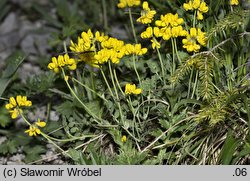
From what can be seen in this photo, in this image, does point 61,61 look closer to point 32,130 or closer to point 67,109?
point 32,130

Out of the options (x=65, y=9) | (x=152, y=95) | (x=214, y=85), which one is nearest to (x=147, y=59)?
(x=152, y=95)

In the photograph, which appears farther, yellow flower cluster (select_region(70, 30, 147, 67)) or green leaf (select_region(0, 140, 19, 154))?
green leaf (select_region(0, 140, 19, 154))

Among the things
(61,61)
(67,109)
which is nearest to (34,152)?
(67,109)

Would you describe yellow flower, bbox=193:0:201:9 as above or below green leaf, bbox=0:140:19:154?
above

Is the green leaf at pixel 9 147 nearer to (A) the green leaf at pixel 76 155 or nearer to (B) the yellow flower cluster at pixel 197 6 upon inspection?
(A) the green leaf at pixel 76 155

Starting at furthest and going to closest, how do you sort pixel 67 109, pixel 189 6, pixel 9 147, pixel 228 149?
pixel 9 147, pixel 67 109, pixel 189 6, pixel 228 149

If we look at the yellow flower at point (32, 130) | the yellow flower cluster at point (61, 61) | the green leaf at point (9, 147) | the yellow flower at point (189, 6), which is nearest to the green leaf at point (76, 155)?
the yellow flower at point (32, 130)

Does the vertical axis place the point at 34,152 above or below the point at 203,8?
below

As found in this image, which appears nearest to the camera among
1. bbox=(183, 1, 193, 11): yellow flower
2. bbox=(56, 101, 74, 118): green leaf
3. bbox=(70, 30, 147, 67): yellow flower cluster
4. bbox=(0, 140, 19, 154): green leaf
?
bbox=(70, 30, 147, 67): yellow flower cluster

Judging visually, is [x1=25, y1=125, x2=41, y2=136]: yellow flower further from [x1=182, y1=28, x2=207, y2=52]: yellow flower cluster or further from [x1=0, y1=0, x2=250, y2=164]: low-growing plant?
[x1=182, y1=28, x2=207, y2=52]: yellow flower cluster

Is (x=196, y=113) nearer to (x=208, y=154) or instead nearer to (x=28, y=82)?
(x=208, y=154)

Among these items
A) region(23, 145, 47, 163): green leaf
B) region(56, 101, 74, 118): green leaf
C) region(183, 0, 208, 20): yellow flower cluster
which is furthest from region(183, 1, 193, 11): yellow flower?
region(23, 145, 47, 163): green leaf
